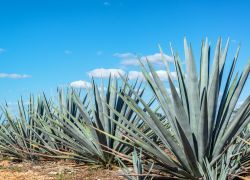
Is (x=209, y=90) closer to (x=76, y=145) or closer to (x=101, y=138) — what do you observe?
(x=101, y=138)

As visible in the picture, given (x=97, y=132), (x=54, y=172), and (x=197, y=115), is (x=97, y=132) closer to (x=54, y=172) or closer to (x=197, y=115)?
(x=54, y=172)

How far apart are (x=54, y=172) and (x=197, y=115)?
8.79 ft

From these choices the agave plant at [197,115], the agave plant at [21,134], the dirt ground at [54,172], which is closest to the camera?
the agave plant at [197,115]

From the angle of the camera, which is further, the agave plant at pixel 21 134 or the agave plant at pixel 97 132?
the agave plant at pixel 21 134

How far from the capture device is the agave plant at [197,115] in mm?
4621

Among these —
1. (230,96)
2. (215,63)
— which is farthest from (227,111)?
(215,63)

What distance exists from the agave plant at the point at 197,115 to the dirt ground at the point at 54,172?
116 centimetres

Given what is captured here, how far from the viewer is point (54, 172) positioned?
654 cm

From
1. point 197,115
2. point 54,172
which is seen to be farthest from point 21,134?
point 197,115

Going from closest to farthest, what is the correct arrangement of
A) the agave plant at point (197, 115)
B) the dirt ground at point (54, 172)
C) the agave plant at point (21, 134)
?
the agave plant at point (197, 115)
the dirt ground at point (54, 172)
the agave plant at point (21, 134)

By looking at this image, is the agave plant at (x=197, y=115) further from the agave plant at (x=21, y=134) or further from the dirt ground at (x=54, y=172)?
the agave plant at (x=21, y=134)

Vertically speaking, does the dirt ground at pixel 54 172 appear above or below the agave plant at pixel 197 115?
below

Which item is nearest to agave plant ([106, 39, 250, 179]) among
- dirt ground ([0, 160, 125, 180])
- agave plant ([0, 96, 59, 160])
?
dirt ground ([0, 160, 125, 180])

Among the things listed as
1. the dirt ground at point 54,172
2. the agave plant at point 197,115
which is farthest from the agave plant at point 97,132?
the agave plant at point 197,115
